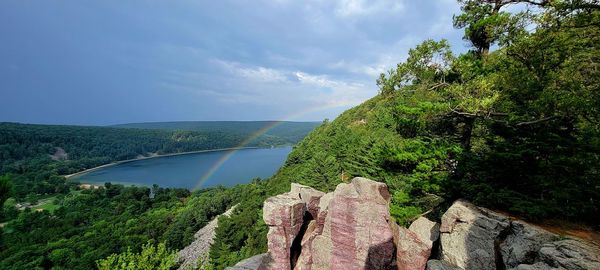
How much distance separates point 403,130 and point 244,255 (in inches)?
935

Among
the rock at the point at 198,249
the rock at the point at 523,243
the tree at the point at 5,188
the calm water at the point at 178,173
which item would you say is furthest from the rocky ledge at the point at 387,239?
the calm water at the point at 178,173

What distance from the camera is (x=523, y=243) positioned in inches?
320

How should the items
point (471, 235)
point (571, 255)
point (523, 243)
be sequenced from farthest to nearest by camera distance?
point (471, 235) < point (523, 243) < point (571, 255)

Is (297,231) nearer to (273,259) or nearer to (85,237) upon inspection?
(273,259)

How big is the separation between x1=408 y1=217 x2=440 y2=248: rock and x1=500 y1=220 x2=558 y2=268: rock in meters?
2.71

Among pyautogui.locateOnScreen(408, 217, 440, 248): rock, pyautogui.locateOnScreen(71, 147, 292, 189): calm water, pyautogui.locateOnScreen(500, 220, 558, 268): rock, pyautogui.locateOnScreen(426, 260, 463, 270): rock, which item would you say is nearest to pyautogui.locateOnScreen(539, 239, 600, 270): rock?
pyautogui.locateOnScreen(500, 220, 558, 268): rock

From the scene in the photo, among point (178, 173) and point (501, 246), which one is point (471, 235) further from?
point (178, 173)

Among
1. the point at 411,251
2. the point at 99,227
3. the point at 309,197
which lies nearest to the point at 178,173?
the point at 99,227

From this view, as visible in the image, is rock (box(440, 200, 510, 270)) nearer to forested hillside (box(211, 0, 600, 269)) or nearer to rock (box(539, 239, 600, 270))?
forested hillside (box(211, 0, 600, 269))

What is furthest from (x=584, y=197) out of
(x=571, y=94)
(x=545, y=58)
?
(x=545, y=58)

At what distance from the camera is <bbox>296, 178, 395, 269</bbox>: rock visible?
38.1 feet

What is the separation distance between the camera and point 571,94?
316 inches

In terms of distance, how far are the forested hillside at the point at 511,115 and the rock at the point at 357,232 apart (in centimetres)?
279

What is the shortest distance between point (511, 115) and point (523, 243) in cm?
423
